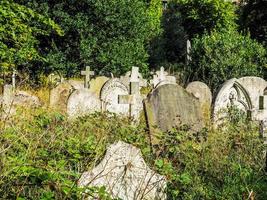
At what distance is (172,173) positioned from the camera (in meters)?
4.87

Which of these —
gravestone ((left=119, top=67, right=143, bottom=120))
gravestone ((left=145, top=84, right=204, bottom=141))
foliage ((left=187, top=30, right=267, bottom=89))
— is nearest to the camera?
gravestone ((left=145, top=84, right=204, bottom=141))

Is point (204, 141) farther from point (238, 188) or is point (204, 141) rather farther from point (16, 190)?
point (16, 190)

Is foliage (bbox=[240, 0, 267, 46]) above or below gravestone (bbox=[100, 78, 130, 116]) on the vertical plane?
above

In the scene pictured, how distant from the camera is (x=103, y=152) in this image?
4730 mm

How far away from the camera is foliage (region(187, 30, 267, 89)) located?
19.5m

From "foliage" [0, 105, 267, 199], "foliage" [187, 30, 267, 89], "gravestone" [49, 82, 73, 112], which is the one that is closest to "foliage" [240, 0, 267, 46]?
"foliage" [187, 30, 267, 89]

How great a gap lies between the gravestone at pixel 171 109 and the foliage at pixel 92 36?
1278cm

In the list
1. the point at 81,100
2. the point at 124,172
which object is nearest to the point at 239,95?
the point at 81,100

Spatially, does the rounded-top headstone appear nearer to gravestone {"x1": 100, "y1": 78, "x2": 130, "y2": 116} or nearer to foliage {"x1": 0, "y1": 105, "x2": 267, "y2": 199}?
foliage {"x1": 0, "y1": 105, "x2": 267, "y2": 199}

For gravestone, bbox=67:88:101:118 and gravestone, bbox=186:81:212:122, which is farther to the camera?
gravestone, bbox=67:88:101:118

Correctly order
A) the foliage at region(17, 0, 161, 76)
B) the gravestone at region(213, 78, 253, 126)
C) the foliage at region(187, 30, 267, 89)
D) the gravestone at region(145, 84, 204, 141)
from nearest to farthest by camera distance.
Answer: the gravestone at region(145, 84, 204, 141), the gravestone at region(213, 78, 253, 126), the foliage at region(187, 30, 267, 89), the foliage at region(17, 0, 161, 76)

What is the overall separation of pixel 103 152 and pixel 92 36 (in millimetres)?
16589

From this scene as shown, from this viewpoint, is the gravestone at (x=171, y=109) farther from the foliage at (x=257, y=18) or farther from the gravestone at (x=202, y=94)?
the foliage at (x=257, y=18)

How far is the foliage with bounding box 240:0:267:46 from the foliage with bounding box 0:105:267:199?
2309 cm
